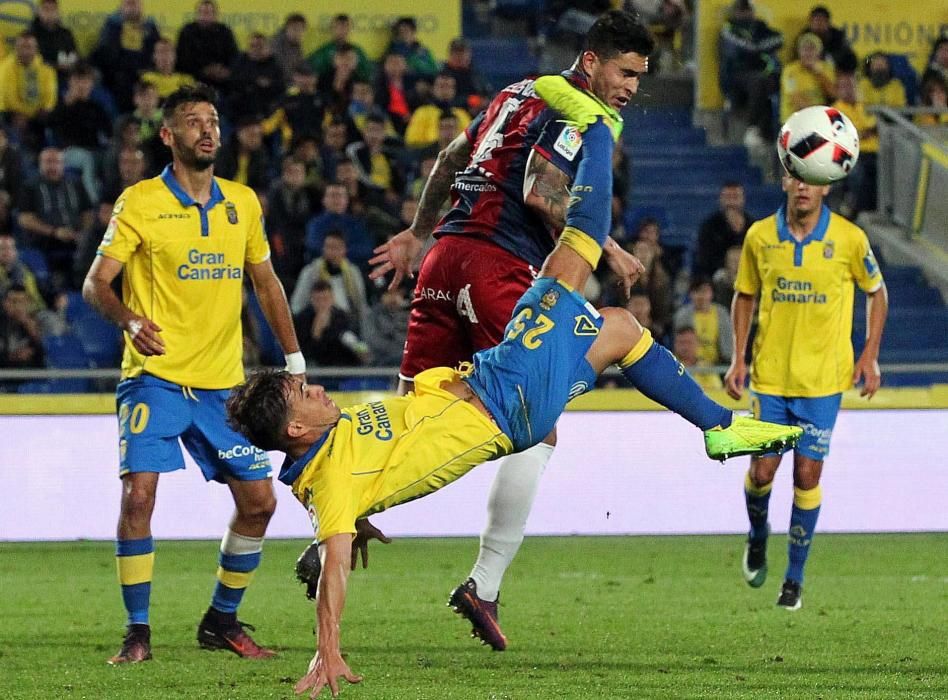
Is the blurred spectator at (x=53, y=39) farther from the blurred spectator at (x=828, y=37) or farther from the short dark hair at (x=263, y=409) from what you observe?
the short dark hair at (x=263, y=409)

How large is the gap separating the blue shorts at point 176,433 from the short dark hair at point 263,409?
4.30ft

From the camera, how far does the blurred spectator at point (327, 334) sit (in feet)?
42.5

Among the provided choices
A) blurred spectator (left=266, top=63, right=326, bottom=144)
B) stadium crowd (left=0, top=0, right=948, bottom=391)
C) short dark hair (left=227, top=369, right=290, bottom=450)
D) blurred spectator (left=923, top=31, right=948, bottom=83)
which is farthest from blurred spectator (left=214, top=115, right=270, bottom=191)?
short dark hair (left=227, top=369, right=290, bottom=450)

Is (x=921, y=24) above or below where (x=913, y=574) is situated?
above

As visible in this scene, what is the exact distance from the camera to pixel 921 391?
1202 cm

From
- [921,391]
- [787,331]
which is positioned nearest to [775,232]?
[787,331]

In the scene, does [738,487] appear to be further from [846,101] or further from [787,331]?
[846,101]

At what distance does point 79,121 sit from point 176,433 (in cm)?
873

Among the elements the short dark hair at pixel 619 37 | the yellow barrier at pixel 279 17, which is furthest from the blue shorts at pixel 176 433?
the yellow barrier at pixel 279 17

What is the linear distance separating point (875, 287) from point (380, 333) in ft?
15.4

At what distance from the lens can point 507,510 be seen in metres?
7.07

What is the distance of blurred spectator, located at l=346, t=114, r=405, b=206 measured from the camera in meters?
15.3

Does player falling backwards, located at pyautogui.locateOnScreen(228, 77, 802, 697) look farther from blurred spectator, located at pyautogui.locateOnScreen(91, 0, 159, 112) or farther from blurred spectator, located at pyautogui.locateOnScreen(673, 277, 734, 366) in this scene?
blurred spectator, located at pyautogui.locateOnScreen(91, 0, 159, 112)

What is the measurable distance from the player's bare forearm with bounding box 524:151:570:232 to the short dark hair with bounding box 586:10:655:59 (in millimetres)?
463
